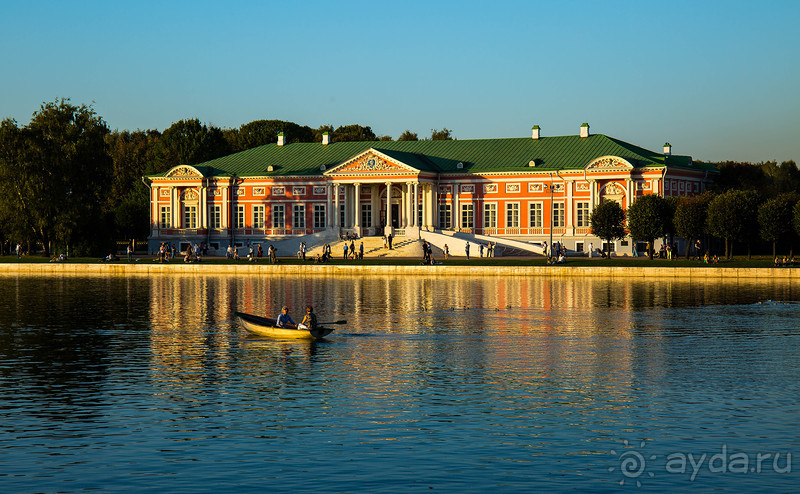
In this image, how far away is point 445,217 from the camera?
107875 millimetres

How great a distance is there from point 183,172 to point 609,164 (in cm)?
4795

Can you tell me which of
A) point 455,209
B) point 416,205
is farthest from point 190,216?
point 455,209

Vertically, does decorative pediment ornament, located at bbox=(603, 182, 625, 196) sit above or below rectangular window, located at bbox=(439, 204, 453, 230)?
above

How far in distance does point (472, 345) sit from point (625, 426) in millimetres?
13691

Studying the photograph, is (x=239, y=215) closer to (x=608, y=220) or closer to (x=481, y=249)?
(x=481, y=249)

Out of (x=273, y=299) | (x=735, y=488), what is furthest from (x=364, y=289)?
(x=735, y=488)

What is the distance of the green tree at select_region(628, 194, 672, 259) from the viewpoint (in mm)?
85375

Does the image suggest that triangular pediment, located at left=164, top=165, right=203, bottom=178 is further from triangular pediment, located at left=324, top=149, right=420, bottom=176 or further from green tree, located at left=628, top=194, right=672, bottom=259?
green tree, located at left=628, top=194, right=672, bottom=259

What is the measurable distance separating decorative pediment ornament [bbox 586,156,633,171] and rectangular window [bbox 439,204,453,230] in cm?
1665

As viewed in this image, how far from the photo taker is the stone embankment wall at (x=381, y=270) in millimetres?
70375

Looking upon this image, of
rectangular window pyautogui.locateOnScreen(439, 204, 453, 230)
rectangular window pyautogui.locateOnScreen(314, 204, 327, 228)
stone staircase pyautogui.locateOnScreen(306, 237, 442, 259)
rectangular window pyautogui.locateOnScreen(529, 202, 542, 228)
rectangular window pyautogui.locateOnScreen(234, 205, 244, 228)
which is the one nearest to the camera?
stone staircase pyautogui.locateOnScreen(306, 237, 442, 259)

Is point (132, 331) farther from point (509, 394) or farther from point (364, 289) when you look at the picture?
point (364, 289)

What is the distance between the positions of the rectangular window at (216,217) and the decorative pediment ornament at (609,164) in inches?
1644

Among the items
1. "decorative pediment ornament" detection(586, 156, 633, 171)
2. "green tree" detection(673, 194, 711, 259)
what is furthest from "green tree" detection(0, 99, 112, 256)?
"green tree" detection(673, 194, 711, 259)
